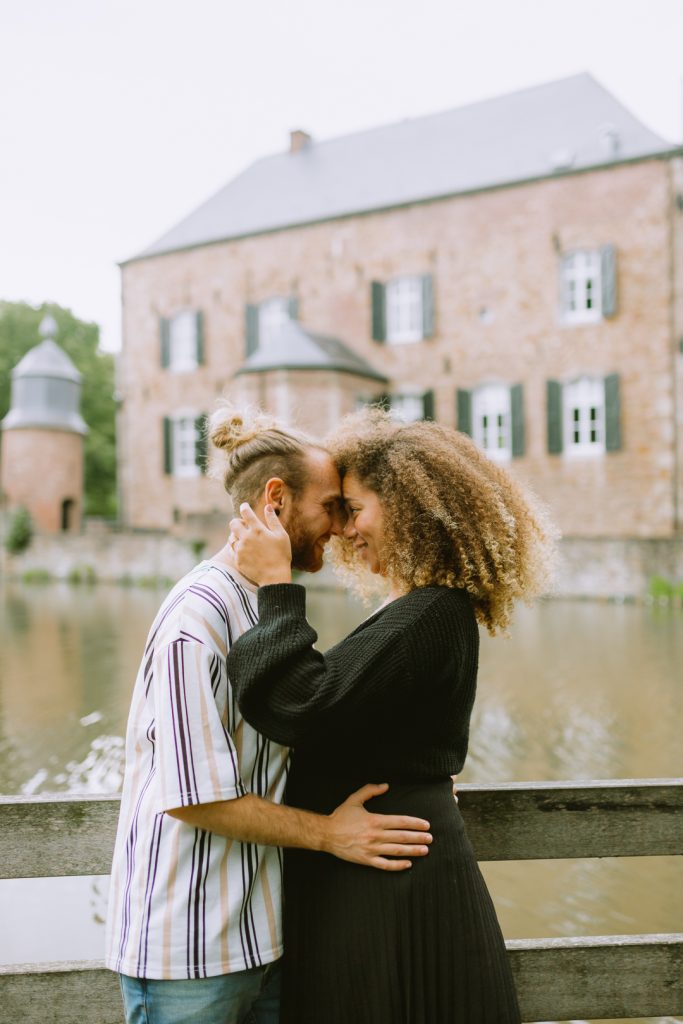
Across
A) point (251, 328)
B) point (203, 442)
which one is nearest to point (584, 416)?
point (251, 328)

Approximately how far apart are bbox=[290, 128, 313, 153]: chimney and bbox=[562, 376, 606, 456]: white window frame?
12671 millimetres

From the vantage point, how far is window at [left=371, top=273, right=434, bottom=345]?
81.5 ft

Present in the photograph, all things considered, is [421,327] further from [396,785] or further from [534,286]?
[396,785]

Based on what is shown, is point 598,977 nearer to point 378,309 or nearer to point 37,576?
point 378,309

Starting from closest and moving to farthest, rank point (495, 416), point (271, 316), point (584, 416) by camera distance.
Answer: point (584, 416) → point (495, 416) → point (271, 316)

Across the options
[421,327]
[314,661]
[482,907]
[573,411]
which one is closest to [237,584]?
[314,661]

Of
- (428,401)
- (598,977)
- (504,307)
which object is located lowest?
(598,977)

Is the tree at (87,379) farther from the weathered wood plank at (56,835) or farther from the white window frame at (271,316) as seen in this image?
the weathered wood plank at (56,835)

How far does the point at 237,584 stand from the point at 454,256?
23490 millimetres

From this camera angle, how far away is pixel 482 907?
5.57 feet

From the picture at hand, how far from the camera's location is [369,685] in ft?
5.21

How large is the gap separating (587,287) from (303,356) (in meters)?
7.22

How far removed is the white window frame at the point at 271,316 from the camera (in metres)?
26.5

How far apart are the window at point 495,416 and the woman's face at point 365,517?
21768 millimetres
